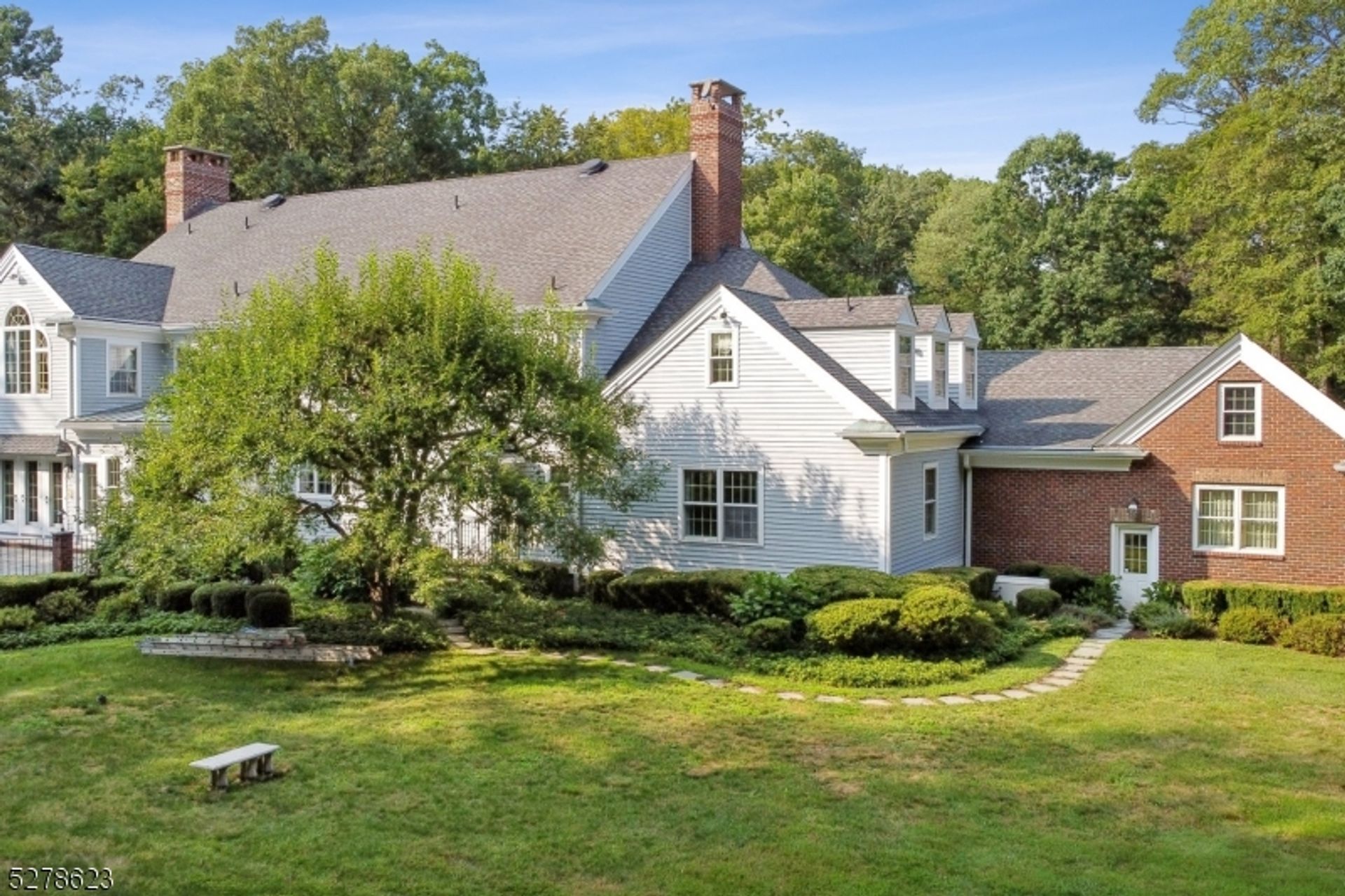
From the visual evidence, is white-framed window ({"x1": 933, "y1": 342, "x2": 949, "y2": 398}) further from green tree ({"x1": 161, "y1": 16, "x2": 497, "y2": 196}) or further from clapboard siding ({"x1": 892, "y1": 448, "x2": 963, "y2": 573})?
green tree ({"x1": 161, "y1": 16, "x2": 497, "y2": 196})

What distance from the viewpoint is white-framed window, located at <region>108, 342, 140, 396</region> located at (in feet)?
90.4

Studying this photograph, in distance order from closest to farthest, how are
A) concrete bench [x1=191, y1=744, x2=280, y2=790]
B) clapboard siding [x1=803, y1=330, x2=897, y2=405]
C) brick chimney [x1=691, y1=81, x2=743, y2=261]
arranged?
concrete bench [x1=191, y1=744, x2=280, y2=790] → clapboard siding [x1=803, y1=330, x2=897, y2=405] → brick chimney [x1=691, y1=81, x2=743, y2=261]

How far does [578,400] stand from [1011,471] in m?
10.4

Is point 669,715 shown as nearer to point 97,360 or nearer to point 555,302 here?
point 555,302

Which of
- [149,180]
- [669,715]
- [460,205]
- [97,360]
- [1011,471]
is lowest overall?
[669,715]

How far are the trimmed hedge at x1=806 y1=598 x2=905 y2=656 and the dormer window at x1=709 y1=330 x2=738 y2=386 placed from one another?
5.83 m

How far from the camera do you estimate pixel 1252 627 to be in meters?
18.0

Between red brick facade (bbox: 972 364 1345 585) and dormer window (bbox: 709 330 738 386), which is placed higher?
dormer window (bbox: 709 330 738 386)

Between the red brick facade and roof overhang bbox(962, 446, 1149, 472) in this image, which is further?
roof overhang bbox(962, 446, 1149, 472)

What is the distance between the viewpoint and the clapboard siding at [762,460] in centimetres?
1945

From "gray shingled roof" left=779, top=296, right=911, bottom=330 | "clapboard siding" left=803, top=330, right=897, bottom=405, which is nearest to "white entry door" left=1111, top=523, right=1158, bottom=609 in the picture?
"clapboard siding" left=803, top=330, right=897, bottom=405

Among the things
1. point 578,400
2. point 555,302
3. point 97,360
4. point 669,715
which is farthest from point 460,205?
point 669,715

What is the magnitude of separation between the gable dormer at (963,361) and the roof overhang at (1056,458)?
2024 millimetres

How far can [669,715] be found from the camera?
1265 centimetres
